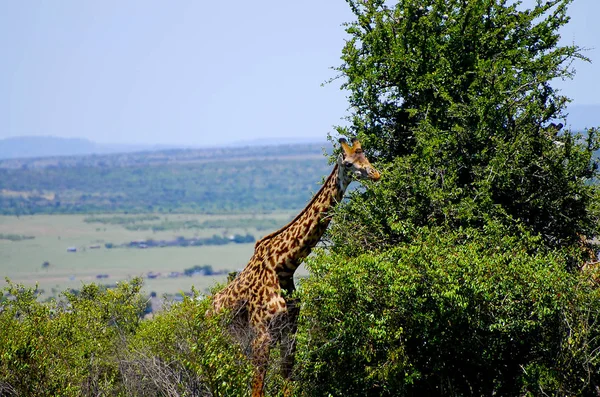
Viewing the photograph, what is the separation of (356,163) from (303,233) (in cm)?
187

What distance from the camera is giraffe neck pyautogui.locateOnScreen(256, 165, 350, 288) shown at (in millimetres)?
Answer: 20828

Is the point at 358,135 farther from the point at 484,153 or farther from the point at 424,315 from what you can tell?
the point at 424,315

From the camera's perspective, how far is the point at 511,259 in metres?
21.4

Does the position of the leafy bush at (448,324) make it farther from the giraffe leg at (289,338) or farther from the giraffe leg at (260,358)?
the giraffe leg at (260,358)

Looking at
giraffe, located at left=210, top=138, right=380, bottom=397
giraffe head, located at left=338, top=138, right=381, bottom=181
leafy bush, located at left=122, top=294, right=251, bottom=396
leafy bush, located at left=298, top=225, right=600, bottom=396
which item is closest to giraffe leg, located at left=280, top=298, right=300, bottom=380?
giraffe, located at left=210, top=138, right=380, bottom=397

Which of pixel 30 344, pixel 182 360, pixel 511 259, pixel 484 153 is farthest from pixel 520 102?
pixel 30 344

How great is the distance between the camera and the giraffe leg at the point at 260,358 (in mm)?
20016

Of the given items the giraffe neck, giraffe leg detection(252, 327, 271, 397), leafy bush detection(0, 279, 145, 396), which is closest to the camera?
giraffe leg detection(252, 327, 271, 397)

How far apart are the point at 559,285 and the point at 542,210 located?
208 inches

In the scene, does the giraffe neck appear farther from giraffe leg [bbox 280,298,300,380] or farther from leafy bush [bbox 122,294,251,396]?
leafy bush [bbox 122,294,251,396]

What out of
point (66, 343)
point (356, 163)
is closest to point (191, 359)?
point (356, 163)

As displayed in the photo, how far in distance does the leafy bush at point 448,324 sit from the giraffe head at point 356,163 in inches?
68.6

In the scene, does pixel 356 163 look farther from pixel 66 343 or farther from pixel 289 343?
pixel 66 343

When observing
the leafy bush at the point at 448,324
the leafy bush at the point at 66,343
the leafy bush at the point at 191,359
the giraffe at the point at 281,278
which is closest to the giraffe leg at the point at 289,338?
the giraffe at the point at 281,278
